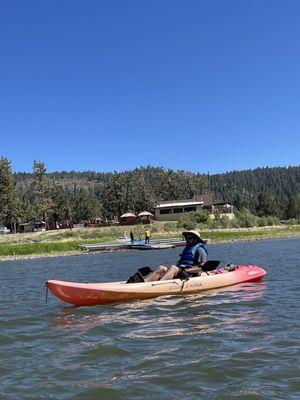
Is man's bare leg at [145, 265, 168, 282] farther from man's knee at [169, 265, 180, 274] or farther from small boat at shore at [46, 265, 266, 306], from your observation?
small boat at shore at [46, 265, 266, 306]

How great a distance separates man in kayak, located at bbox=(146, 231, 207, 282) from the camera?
14.2 meters

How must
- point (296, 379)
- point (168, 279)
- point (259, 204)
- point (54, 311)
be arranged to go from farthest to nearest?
point (259, 204) < point (168, 279) < point (54, 311) < point (296, 379)

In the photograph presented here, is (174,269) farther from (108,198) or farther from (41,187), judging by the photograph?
(108,198)

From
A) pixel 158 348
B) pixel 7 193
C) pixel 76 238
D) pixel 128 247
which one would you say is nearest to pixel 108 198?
pixel 7 193

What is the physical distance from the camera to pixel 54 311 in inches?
501

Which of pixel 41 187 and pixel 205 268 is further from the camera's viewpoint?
pixel 41 187

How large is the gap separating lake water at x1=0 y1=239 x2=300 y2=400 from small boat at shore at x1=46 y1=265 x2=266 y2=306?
1.02 feet

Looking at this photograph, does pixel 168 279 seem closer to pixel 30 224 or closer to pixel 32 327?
pixel 32 327

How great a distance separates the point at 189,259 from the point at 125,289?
246cm

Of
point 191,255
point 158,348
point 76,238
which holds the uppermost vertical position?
point 191,255

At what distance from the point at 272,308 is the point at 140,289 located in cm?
366

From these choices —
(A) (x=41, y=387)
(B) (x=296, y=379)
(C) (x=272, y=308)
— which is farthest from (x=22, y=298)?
(B) (x=296, y=379)

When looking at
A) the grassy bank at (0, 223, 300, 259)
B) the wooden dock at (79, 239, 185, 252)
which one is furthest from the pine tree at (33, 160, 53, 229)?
the wooden dock at (79, 239, 185, 252)

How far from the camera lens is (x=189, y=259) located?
48.1 ft
